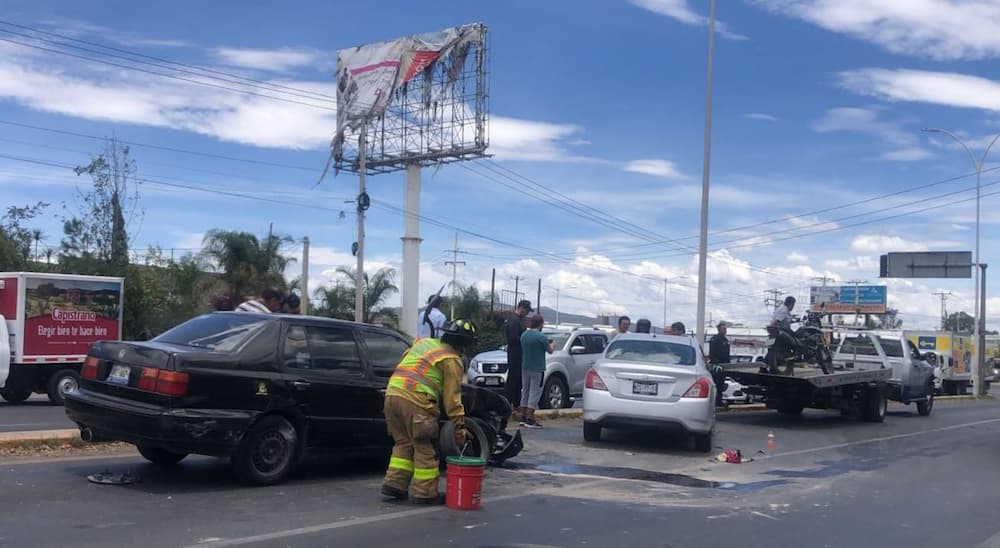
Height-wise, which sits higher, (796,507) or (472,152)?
(472,152)

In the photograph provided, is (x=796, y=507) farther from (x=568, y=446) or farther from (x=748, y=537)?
(x=568, y=446)

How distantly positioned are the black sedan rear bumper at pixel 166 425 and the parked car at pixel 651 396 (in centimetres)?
584

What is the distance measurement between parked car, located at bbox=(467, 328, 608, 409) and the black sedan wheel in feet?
31.9

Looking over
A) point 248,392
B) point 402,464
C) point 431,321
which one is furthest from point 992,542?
point 431,321

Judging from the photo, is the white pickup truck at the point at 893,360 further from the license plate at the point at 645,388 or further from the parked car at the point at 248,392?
the parked car at the point at 248,392

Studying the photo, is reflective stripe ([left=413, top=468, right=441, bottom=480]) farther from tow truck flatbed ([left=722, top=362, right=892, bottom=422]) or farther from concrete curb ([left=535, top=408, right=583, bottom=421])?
tow truck flatbed ([left=722, top=362, right=892, bottom=422])

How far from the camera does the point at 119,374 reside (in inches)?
329

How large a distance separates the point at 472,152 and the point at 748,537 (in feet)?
125

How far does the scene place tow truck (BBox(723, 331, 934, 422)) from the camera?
17.3 meters

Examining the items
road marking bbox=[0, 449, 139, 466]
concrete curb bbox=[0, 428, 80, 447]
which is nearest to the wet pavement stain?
road marking bbox=[0, 449, 139, 466]

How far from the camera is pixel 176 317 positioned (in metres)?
31.2

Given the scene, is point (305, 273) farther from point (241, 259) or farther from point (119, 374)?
point (119, 374)

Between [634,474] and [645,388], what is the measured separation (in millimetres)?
2214

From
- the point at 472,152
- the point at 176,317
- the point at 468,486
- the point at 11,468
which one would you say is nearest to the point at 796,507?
the point at 468,486
